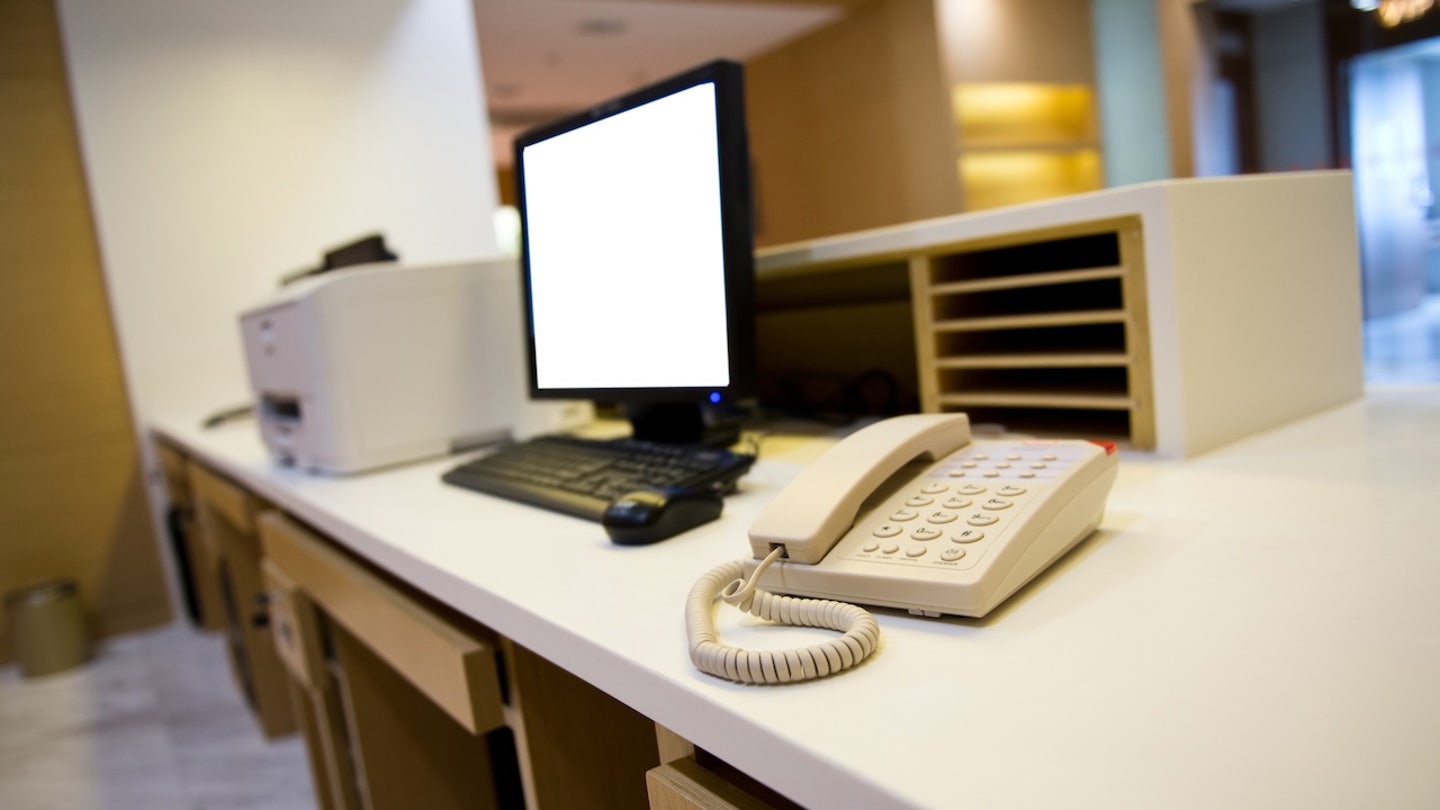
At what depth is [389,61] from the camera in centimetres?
361

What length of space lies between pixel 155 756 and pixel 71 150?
2121 millimetres

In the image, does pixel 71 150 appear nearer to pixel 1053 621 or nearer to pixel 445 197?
pixel 445 197

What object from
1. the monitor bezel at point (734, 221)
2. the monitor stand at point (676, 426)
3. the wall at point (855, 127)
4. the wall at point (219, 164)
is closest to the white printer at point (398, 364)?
the monitor stand at point (676, 426)

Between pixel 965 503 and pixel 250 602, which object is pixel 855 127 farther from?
pixel 965 503

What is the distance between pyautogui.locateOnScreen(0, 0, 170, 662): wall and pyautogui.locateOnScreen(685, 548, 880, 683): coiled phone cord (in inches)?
134

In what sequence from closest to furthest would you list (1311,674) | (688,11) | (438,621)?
1. (1311,674)
2. (438,621)
3. (688,11)

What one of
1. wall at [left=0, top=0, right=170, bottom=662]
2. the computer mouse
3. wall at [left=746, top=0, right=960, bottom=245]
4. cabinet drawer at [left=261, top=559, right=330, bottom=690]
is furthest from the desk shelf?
wall at [left=746, top=0, right=960, bottom=245]

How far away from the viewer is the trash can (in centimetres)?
292

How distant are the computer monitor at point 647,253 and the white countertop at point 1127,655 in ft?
0.94

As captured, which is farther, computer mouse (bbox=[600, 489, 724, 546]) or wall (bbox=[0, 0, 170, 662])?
wall (bbox=[0, 0, 170, 662])

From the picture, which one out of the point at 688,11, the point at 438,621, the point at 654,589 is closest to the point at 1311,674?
the point at 654,589

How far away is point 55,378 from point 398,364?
2.51 meters

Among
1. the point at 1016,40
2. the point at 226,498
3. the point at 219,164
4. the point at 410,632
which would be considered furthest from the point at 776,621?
the point at 1016,40

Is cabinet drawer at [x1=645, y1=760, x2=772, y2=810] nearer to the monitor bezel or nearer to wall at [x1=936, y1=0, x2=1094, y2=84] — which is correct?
the monitor bezel
